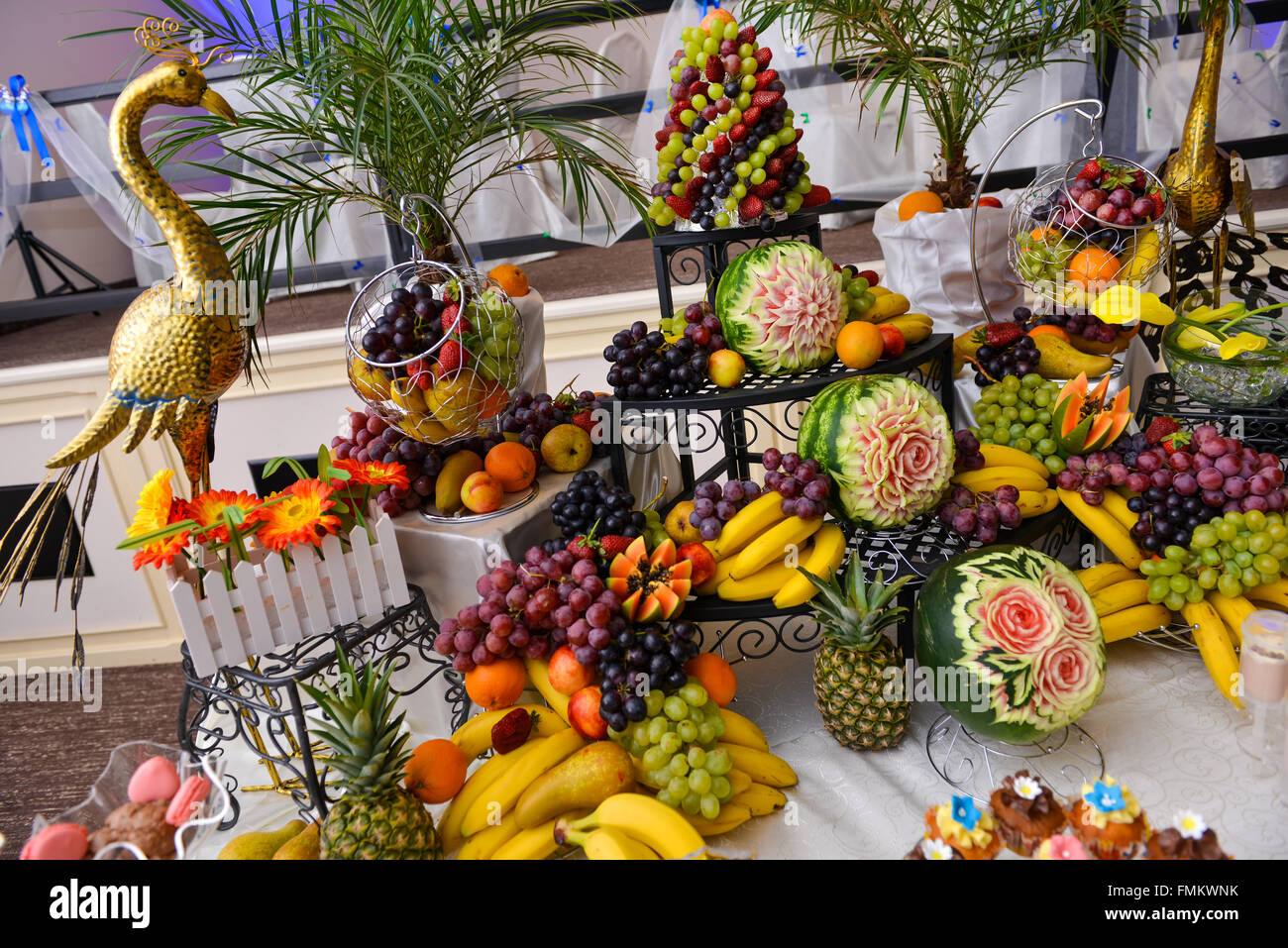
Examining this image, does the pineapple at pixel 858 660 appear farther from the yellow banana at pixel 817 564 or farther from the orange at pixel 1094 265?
the orange at pixel 1094 265

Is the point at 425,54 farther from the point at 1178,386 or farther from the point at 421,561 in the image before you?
the point at 1178,386

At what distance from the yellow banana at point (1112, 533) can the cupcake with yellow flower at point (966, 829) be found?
780mm

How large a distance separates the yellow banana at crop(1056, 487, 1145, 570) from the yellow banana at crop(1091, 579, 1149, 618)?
0.04 m

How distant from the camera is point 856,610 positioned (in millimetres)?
1307

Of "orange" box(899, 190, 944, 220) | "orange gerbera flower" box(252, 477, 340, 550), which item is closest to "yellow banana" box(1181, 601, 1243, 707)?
"orange" box(899, 190, 944, 220)

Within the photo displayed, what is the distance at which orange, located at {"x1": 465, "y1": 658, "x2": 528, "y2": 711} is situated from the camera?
4.59 feet

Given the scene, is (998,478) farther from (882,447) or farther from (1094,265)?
(1094,265)

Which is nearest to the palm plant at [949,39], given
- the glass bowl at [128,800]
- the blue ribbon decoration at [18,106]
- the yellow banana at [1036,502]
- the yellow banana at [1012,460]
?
the yellow banana at [1012,460]

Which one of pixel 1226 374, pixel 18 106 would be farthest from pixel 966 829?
pixel 18 106

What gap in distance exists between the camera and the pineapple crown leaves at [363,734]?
3.71ft

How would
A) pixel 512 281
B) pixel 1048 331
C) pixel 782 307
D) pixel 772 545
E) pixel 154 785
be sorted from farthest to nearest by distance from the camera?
pixel 512 281
pixel 1048 331
pixel 782 307
pixel 772 545
pixel 154 785

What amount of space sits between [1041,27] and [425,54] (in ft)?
5.50

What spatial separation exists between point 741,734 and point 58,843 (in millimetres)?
912
